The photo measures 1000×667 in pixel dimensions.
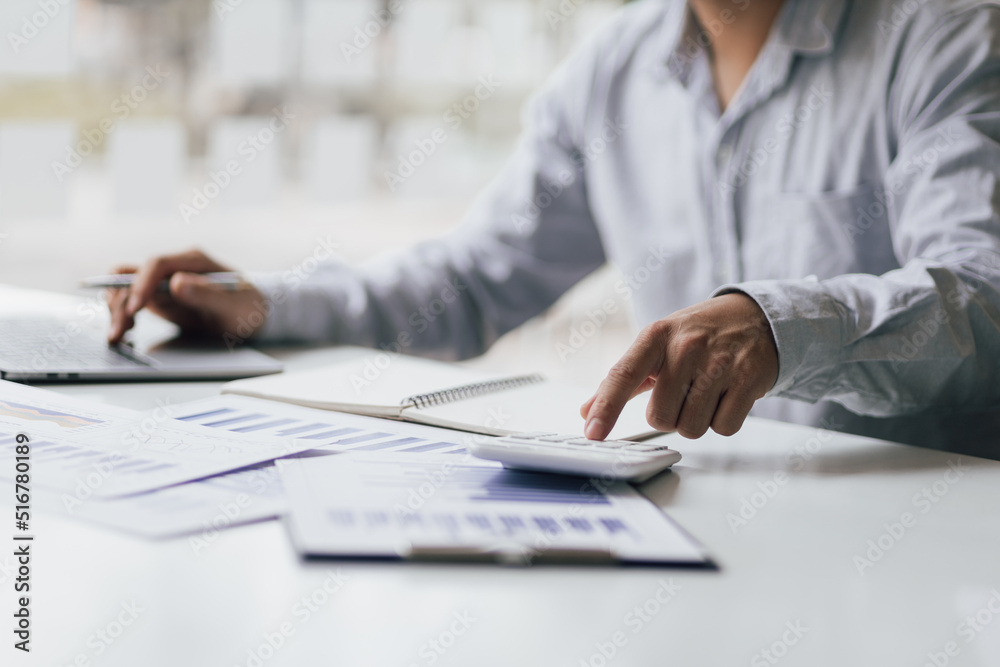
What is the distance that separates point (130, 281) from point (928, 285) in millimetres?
786

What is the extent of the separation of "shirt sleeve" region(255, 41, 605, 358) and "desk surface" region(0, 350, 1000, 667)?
2.15ft

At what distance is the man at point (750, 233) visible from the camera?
25.7 inches

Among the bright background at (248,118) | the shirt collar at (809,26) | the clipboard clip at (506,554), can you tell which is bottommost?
the bright background at (248,118)

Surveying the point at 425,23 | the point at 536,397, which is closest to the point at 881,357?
the point at 536,397

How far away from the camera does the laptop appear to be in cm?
78

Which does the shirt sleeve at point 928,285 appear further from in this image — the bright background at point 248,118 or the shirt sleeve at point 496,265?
the bright background at point 248,118

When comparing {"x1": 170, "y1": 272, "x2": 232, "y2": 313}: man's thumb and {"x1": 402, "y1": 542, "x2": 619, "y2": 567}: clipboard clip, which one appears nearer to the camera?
{"x1": 402, "y1": 542, "x2": 619, "y2": 567}: clipboard clip

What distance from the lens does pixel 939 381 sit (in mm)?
728

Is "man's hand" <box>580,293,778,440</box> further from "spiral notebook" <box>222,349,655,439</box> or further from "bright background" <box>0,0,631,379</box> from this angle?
"bright background" <box>0,0,631,379</box>

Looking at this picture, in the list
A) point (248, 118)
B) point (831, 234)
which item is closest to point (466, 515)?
point (831, 234)

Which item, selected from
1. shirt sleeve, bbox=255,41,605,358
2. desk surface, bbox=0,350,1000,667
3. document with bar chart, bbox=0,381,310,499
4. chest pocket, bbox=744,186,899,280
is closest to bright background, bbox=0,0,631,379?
shirt sleeve, bbox=255,41,605,358

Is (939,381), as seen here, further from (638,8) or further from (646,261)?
(638,8)

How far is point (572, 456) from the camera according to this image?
0.52 m

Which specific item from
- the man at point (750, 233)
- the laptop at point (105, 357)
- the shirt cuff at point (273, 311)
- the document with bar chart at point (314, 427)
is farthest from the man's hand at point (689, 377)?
the shirt cuff at point (273, 311)
